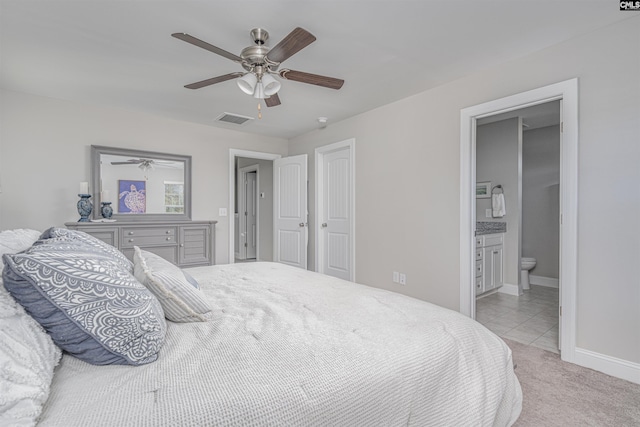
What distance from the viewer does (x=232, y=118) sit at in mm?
4168

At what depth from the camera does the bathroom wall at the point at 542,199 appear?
4859mm

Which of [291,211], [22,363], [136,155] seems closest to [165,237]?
[136,155]

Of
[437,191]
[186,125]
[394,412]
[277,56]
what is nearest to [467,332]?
[394,412]

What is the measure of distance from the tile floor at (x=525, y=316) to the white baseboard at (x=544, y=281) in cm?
18

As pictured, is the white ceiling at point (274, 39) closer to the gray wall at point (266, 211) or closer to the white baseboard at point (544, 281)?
the gray wall at point (266, 211)

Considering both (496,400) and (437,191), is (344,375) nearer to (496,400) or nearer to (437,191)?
(496,400)

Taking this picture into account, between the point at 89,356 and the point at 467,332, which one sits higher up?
the point at 89,356

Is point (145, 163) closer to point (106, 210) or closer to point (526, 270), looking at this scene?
point (106, 210)

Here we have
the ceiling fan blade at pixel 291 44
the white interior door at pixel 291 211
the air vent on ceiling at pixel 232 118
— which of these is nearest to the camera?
the ceiling fan blade at pixel 291 44

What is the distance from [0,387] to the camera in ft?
2.12

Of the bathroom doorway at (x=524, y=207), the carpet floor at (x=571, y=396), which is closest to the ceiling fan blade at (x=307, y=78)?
the carpet floor at (x=571, y=396)

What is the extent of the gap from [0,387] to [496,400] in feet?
5.29

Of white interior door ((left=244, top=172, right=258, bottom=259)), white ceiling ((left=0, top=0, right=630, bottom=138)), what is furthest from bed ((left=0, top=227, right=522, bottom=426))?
white interior door ((left=244, top=172, right=258, bottom=259))

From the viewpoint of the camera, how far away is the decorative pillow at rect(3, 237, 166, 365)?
89 cm
